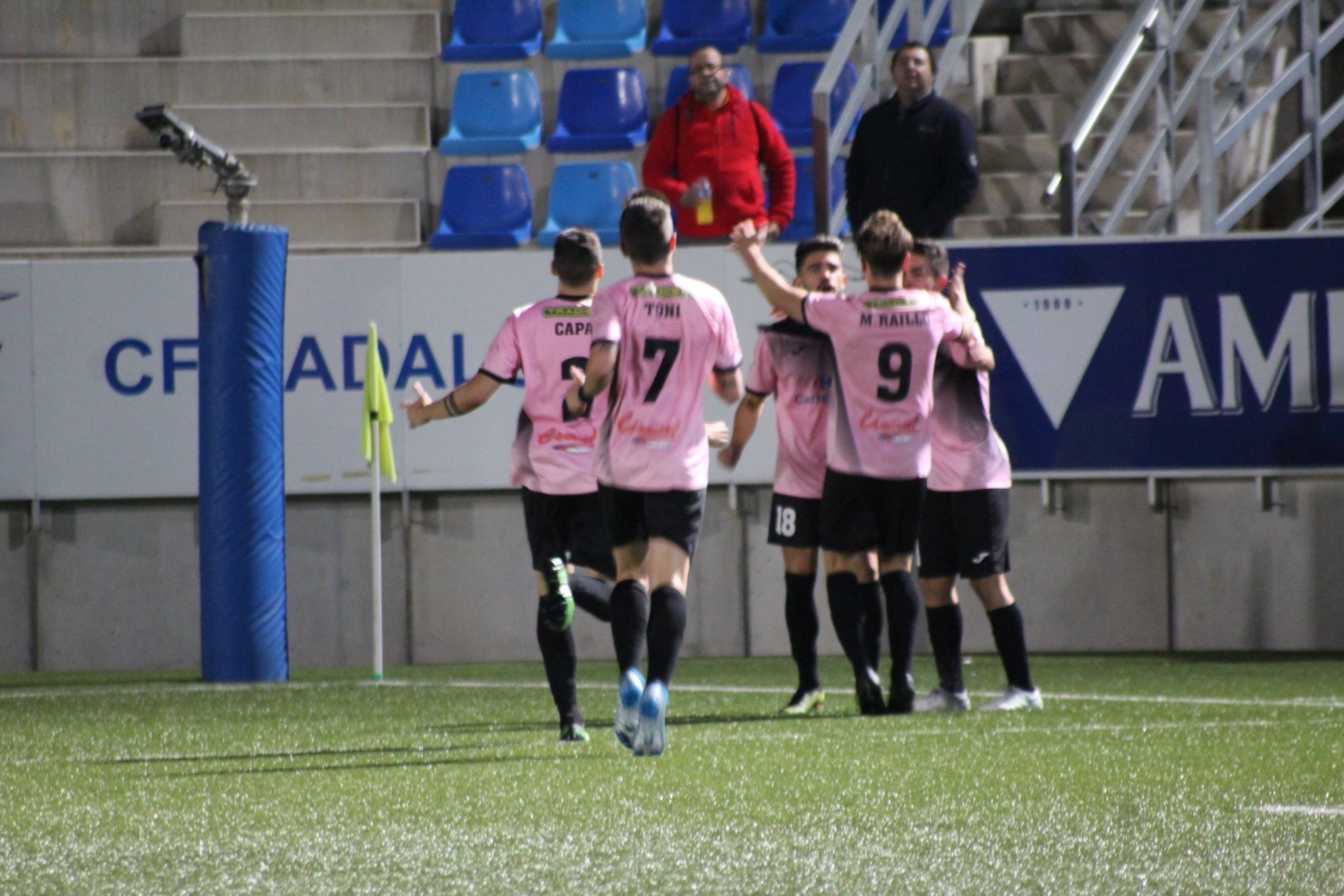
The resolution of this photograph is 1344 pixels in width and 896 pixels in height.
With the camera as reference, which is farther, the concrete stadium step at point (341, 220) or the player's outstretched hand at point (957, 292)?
the concrete stadium step at point (341, 220)

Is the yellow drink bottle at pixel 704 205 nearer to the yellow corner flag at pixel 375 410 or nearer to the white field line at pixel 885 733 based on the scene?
the yellow corner flag at pixel 375 410

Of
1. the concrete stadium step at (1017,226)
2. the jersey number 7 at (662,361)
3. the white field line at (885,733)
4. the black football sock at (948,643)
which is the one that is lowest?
the white field line at (885,733)

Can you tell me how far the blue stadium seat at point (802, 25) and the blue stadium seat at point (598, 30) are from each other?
932 millimetres

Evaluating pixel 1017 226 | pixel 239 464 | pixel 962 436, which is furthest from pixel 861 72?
pixel 962 436

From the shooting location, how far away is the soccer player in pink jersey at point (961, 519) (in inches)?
307

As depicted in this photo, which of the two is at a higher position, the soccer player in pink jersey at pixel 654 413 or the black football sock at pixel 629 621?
the soccer player in pink jersey at pixel 654 413

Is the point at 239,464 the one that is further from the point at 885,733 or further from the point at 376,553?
the point at 885,733

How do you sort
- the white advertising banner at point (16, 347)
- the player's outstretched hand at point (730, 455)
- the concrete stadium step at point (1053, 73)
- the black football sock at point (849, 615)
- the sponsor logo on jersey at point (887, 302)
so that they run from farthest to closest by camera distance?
the concrete stadium step at point (1053, 73)
the white advertising banner at point (16, 347)
the black football sock at point (849, 615)
the player's outstretched hand at point (730, 455)
the sponsor logo on jersey at point (887, 302)

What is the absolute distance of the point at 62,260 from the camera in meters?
11.4

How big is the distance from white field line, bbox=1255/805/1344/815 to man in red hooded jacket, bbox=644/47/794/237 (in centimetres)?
701

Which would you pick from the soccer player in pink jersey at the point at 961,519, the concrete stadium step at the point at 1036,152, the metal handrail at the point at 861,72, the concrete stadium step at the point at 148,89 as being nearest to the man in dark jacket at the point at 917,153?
the metal handrail at the point at 861,72

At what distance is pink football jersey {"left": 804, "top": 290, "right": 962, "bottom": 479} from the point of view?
7.22 metres

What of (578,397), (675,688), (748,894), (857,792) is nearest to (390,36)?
(675,688)

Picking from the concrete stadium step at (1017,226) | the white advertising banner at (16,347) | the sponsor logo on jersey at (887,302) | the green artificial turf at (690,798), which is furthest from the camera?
the concrete stadium step at (1017,226)
